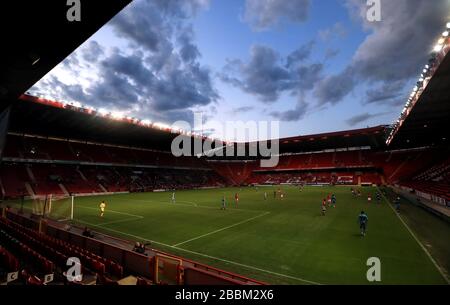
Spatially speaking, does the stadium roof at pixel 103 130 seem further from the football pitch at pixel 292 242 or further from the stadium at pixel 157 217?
the football pitch at pixel 292 242

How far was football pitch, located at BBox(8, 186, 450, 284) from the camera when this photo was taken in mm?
10117

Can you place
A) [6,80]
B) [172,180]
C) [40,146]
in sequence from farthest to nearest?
[172,180]
[40,146]
[6,80]

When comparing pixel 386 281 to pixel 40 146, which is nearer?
pixel 386 281

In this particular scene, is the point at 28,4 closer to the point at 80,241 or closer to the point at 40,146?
→ the point at 80,241

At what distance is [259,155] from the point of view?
9119 cm

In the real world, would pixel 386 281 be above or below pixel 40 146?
below

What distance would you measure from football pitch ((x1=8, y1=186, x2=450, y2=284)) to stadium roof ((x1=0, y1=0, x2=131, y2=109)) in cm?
1040

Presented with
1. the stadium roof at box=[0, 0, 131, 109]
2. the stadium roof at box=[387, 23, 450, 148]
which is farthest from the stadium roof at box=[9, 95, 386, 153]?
the stadium roof at box=[0, 0, 131, 109]

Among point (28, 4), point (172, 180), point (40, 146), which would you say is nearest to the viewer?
point (28, 4)

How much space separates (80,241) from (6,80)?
27.2 ft

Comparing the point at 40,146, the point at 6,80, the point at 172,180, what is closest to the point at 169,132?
the point at 172,180

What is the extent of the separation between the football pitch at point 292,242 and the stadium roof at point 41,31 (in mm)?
10398
